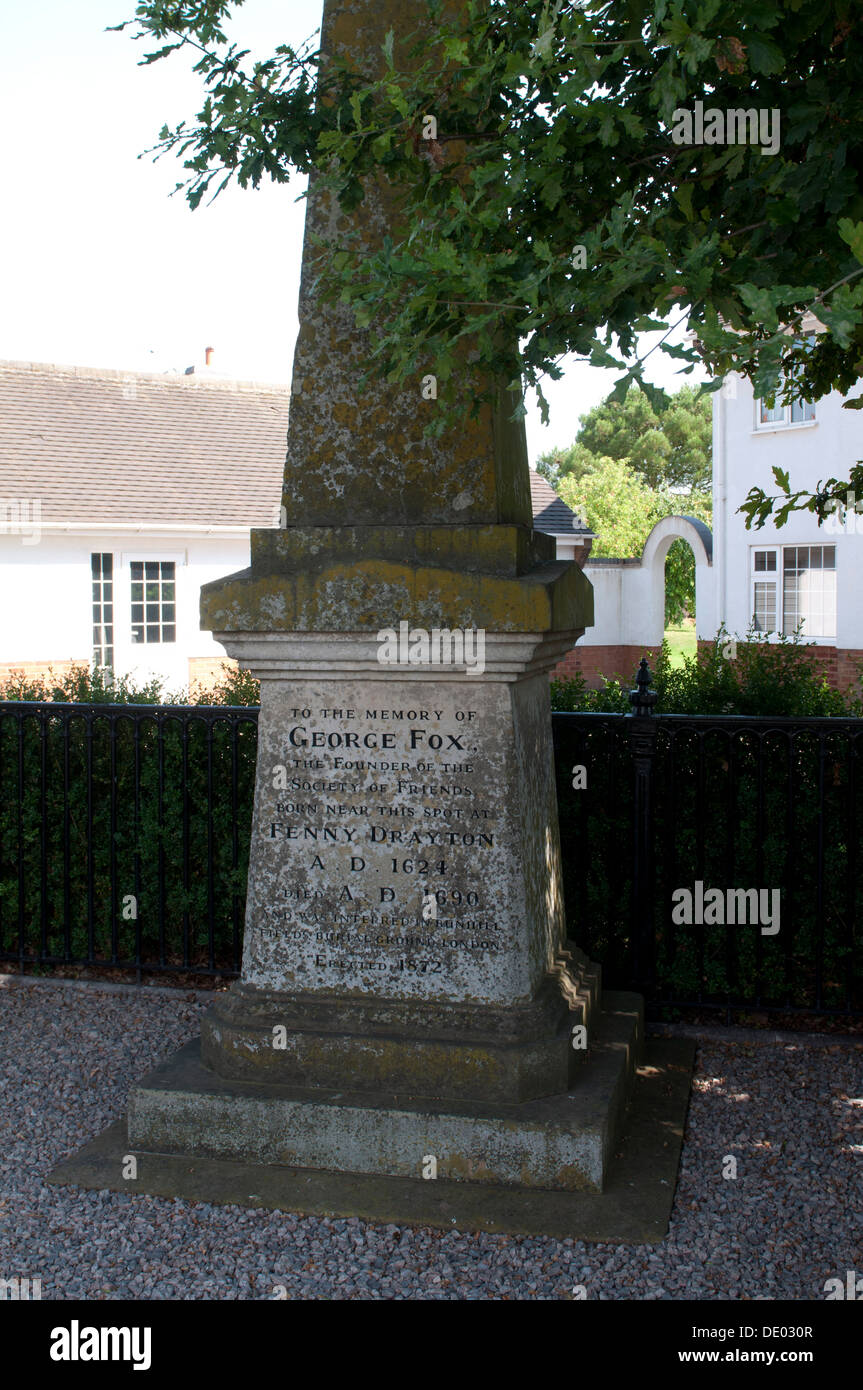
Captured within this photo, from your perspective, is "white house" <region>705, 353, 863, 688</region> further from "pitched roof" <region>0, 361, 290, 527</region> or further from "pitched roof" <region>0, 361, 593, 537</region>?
"pitched roof" <region>0, 361, 290, 527</region>

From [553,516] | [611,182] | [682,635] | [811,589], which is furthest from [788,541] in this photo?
[682,635]

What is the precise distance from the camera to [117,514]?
18.1 meters

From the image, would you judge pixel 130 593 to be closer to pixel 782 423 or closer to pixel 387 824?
pixel 782 423

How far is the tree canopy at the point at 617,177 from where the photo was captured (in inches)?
97.9

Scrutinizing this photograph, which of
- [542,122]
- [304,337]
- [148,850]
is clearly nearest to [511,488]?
[304,337]

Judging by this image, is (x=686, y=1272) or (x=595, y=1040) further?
(x=595, y=1040)

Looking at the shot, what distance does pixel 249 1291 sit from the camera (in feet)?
11.2

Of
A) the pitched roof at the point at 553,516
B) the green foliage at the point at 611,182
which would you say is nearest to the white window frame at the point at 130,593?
the pitched roof at the point at 553,516

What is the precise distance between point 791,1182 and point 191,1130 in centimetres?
215

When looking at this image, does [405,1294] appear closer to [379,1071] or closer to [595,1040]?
[379,1071]

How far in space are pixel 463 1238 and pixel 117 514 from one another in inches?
626

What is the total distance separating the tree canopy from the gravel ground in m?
2.52

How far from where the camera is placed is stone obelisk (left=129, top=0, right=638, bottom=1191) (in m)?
4.03

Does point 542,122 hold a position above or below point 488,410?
above
